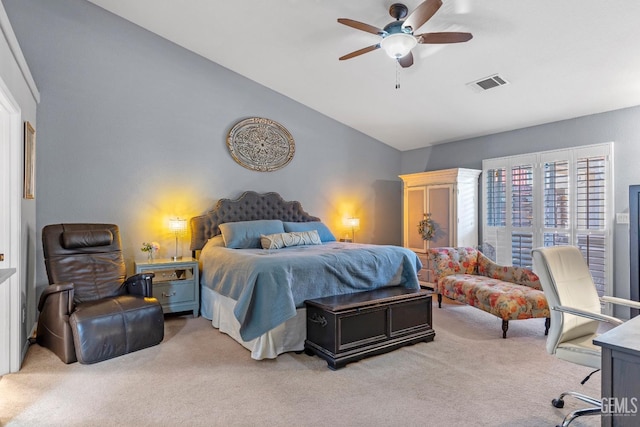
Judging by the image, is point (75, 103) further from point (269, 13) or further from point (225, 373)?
point (225, 373)

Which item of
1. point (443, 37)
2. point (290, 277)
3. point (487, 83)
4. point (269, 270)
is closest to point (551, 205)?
point (487, 83)

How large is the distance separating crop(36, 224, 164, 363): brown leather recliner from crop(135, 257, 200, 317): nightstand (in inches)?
18.0

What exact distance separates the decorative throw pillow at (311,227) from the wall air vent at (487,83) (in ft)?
8.93

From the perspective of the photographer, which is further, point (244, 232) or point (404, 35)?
point (244, 232)

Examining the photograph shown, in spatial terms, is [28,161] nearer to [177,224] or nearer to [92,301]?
[92,301]

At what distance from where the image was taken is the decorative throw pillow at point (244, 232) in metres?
4.65

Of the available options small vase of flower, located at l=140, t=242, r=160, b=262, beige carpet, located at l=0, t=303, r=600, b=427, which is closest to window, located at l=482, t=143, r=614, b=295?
beige carpet, located at l=0, t=303, r=600, b=427

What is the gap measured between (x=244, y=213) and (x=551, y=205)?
4.20 m

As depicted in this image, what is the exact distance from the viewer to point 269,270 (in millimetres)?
3139

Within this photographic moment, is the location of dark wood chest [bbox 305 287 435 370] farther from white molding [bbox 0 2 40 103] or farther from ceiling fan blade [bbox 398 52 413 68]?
white molding [bbox 0 2 40 103]

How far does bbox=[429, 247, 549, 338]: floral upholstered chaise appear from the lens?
370 cm

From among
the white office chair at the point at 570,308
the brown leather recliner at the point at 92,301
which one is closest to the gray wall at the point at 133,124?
the brown leather recliner at the point at 92,301

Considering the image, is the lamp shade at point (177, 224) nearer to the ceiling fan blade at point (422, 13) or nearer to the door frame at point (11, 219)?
the door frame at point (11, 219)

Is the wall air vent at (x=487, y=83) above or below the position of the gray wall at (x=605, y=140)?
above
